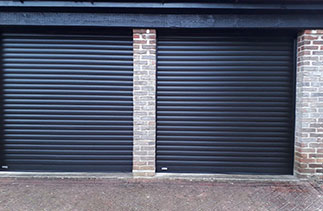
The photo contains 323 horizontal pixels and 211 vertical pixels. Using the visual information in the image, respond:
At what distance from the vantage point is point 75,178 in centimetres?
411

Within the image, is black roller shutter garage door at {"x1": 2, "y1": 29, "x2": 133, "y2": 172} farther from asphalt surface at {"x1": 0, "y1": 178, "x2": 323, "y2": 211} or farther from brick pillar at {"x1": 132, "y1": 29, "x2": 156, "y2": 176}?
asphalt surface at {"x1": 0, "y1": 178, "x2": 323, "y2": 211}

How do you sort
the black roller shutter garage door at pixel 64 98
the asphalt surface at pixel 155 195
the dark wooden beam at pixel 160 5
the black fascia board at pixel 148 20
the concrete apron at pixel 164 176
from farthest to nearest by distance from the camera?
the black roller shutter garage door at pixel 64 98 < the concrete apron at pixel 164 176 < the black fascia board at pixel 148 20 < the dark wooden beam at pixel 160 5 < the asphalt surface at pixel 155 195

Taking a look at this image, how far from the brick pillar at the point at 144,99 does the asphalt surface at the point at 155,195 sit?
42 cm

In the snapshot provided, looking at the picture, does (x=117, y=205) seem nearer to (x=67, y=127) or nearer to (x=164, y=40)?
(x=67, y=127)

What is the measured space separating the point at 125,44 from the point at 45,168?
2.98 metres

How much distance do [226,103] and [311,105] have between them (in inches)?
60.6

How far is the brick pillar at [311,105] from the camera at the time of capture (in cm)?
405

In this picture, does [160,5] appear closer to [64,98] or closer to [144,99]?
[144,99]

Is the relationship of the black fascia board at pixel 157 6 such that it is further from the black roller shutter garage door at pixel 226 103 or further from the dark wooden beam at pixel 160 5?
the black roller shutter garage door at pixel 226 103

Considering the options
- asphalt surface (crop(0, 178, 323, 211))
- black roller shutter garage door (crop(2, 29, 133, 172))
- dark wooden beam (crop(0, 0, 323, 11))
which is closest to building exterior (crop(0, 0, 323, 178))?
black roller shutter garage door (crop(2, 29, 133, 172))

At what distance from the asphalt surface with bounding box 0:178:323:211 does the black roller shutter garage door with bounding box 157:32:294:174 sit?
48cm

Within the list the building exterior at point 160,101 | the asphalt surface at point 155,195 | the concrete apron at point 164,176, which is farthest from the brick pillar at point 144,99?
the asphalt surface at point 155,195

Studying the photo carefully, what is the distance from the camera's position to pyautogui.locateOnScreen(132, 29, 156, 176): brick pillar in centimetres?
414

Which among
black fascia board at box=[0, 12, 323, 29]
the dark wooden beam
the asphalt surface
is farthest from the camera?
black fascia board at box=[0, 12, 323, 29]
